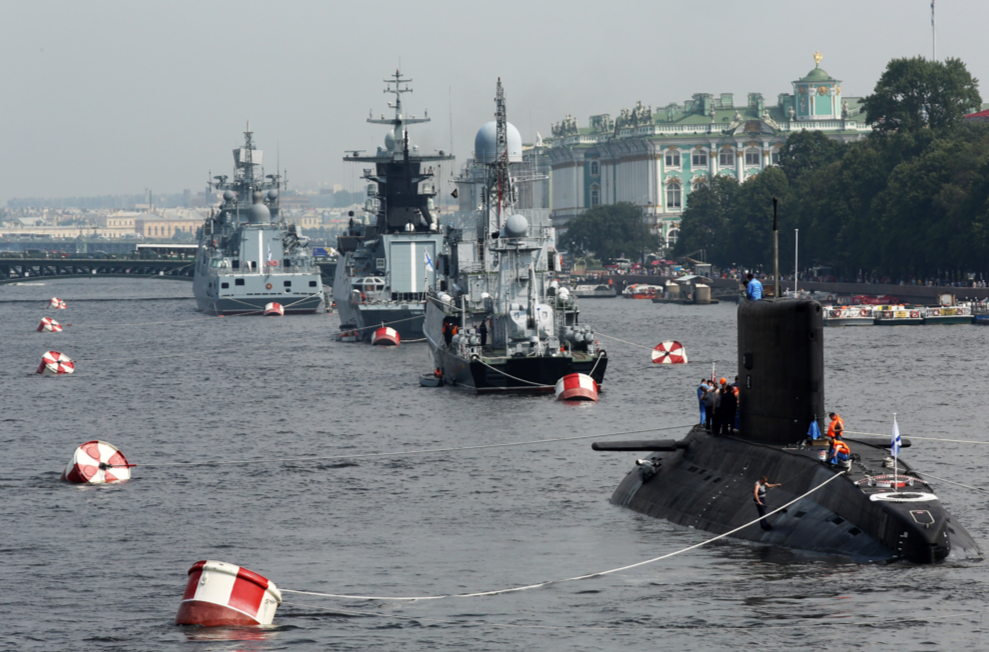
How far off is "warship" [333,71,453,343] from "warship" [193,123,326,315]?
752 inches

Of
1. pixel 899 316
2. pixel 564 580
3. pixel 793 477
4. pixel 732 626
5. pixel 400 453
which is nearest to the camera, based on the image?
pixel 732 626

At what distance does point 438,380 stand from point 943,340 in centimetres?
4160

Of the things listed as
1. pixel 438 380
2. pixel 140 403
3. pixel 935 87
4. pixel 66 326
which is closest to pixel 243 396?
pixel 140 403

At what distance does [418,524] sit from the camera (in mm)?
34562

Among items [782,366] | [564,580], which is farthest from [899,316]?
[564,580]

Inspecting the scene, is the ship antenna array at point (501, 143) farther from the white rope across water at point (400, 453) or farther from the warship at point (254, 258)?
the warship at point (254, 258)

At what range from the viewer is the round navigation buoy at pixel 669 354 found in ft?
259

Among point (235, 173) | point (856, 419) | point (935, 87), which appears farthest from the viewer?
point (235, 173)

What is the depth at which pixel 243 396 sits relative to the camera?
66938 mm

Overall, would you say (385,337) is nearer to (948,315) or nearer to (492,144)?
(492,144)

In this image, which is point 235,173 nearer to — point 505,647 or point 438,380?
point 438,380

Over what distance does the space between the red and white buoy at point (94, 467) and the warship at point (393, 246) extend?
5869cm

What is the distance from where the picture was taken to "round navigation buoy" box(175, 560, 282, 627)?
24.4 metres

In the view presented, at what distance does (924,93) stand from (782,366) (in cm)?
11878
